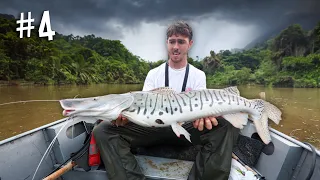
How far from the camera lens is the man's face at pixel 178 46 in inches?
119

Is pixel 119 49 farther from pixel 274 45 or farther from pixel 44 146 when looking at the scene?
pixel 44 146

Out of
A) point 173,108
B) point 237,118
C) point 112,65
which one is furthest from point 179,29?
point 112,65

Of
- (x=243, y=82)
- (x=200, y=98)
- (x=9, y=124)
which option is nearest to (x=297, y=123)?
(x=200, y=98)

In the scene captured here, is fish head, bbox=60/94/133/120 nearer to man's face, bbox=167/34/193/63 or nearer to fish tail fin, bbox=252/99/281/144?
man's face, bbox=167/34/193/63

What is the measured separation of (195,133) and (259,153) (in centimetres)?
85

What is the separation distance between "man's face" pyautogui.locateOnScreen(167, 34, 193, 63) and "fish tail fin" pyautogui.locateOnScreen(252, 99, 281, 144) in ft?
3.79

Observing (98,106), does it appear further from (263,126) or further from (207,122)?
(263,126)

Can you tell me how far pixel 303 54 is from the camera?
46.8 metres

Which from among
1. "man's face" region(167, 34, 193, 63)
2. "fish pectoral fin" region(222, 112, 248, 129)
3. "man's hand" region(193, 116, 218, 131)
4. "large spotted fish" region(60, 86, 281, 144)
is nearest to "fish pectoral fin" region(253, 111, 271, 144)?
"large spotted fish" region(60, 86, 281, 144)

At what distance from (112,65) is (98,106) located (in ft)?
176

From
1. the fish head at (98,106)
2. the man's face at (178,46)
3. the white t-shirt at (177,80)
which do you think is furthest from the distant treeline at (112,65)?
the fish head at (98,106)

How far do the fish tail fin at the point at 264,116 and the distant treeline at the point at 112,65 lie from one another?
28.4 m

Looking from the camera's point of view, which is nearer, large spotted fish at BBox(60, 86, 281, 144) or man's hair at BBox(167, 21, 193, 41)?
large spotted fish at BBox(60, 86, 281, 144)

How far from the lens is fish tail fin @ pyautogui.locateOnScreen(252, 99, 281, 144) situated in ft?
7.89
